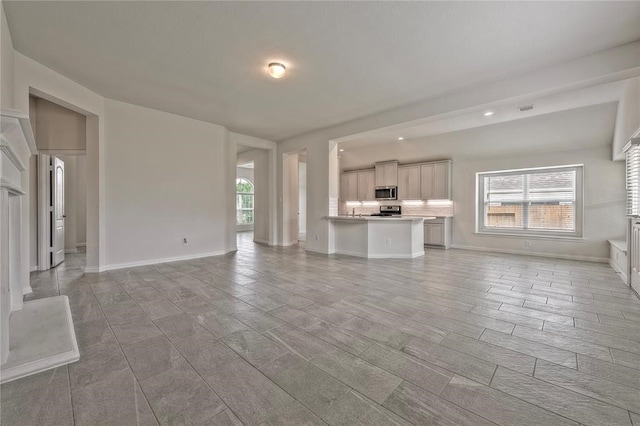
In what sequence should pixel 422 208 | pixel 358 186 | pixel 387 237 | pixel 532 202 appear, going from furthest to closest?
pixel 358 186 < pixel 422 208 < pixel 532 202 < pixel 387 237

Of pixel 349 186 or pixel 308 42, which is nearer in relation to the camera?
pixel 308 42

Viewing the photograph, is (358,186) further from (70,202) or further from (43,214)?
(70,202)

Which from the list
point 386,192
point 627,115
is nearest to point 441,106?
point 627,115

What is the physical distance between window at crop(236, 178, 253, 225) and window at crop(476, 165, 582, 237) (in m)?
8.97

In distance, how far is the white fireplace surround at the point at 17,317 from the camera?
168 cm

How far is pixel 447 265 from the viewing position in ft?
16.6

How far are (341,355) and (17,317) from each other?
299 cm

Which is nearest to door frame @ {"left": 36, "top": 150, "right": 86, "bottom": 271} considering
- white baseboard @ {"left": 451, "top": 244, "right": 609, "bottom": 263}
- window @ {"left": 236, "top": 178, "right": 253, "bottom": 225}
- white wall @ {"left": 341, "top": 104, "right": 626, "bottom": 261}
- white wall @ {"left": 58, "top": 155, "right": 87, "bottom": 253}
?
white wall @ {"left": 58, "top": 155, "right": 87, "bottom": 253}

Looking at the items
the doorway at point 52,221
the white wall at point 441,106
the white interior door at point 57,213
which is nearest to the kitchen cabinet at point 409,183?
the white wall at point 441,106

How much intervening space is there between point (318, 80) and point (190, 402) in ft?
12.6

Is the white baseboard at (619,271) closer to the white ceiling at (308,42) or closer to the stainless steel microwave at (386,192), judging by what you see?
the white ceiling at (308,42)

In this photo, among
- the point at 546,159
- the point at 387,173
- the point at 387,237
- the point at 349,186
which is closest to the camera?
the point at 387,237

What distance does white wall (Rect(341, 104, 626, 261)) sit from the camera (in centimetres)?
521

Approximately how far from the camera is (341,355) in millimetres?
1957
